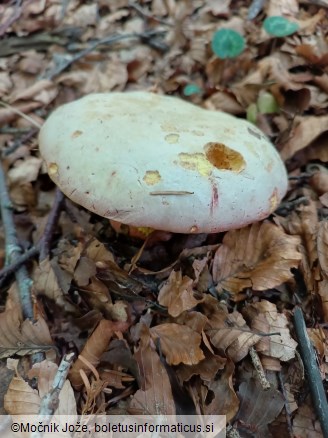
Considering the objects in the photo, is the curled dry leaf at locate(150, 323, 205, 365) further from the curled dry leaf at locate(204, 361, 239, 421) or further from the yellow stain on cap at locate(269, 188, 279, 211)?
the yellow stain on cap at locate(269, 188, 279, 211)

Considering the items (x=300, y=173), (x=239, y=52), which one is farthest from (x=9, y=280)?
(x=239, y=52)

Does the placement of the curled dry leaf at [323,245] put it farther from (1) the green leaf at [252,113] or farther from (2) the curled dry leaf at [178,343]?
(1) the green leaf at [252,113]

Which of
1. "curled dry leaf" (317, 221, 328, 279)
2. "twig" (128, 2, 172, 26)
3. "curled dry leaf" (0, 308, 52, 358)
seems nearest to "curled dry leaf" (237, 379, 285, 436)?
"curled dry leaf" (317, 221, 328, 279)

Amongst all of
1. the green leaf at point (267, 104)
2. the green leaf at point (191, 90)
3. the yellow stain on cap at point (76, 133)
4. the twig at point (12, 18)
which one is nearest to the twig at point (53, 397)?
the yellow stain on cap at point (76, 133)

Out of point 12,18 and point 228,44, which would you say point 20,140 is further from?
point 228,44

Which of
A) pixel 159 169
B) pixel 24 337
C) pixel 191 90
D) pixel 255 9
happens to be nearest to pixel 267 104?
pixel 191 90

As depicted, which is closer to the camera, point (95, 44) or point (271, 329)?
point (271, 329)

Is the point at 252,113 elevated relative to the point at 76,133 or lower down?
lower down
